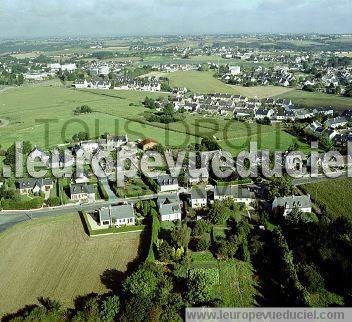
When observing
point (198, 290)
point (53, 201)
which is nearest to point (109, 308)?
point (198, 290)

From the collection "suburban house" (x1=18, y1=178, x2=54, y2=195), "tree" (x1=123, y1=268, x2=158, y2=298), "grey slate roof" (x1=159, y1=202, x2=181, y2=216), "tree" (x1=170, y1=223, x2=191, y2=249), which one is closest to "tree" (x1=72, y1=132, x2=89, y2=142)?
"suburban house" (x1=18, y1=178, x2=54, y2=195)

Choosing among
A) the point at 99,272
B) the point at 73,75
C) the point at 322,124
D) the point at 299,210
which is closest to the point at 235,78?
the point at 73,75

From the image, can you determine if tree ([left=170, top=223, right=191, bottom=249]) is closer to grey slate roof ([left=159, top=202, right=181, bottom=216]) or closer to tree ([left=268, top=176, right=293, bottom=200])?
grey slate roof ([left=159, top=202, right=181, bottom=216])

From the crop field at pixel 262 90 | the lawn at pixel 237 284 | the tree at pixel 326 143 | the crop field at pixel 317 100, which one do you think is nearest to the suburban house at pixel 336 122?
the tree at pixel 326 143

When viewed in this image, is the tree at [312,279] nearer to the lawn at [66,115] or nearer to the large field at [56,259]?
the large field at [56,259]

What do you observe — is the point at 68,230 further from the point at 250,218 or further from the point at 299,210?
the point at 299,210
